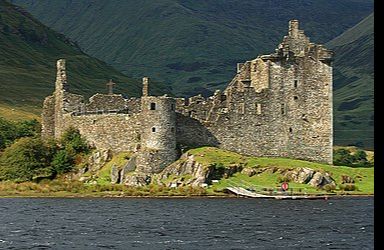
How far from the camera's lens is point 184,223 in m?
50.2

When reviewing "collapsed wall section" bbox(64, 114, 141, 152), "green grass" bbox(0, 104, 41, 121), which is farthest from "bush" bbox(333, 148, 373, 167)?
"green grass" bbox(0, 104, 41, 121)

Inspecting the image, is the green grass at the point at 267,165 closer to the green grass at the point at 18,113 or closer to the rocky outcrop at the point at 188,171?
the rocky outcrop at the point at 188,171

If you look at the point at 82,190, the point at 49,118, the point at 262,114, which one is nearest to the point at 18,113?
the point at 49,118

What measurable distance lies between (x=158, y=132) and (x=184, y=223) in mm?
24383

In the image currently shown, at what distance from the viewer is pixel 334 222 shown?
51.5 m

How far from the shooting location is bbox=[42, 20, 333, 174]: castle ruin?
254ft

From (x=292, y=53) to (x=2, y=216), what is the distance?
3238 centimetres

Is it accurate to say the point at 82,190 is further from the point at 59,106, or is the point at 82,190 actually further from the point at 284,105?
the point at 284,105

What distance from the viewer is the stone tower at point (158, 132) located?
73875 mm

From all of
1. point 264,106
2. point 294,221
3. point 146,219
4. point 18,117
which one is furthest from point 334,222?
point 18,117

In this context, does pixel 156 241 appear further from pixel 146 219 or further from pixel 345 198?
pixel 345 198

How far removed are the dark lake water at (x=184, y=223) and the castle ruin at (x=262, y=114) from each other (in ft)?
28.3

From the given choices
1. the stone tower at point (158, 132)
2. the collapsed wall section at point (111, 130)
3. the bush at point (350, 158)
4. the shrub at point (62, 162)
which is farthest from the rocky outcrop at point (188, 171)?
the bush at point (350, 158)

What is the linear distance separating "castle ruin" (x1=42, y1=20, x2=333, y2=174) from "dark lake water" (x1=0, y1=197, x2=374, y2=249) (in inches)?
339
